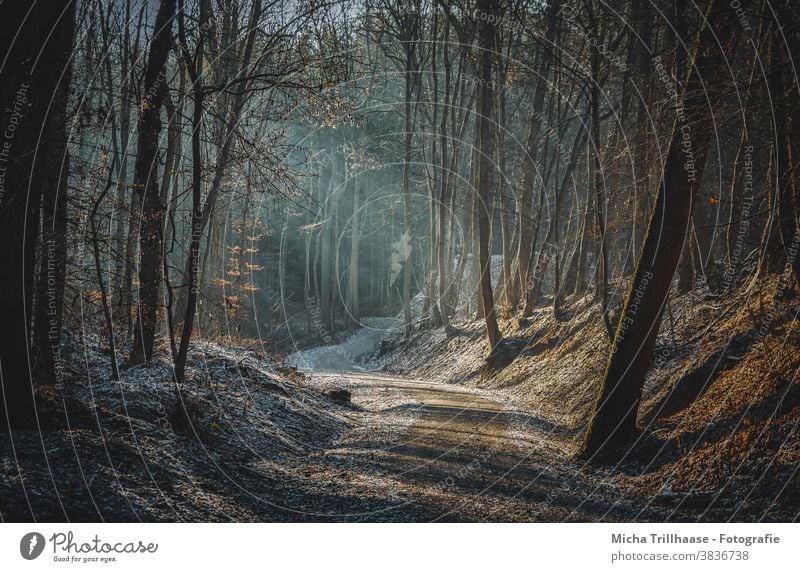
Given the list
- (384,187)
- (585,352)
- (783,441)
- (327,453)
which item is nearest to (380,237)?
(384,187)

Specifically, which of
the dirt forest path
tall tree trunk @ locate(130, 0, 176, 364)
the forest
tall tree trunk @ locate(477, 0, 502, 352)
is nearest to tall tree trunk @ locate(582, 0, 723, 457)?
the forest

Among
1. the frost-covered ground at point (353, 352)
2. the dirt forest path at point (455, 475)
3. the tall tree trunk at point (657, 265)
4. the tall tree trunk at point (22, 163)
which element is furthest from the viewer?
the frost-covered ground at point (353, 352)

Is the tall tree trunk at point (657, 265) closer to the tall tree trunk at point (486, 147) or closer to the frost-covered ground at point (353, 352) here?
the tall tree trunk at point (486, 147)

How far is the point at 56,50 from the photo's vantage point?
239 inches

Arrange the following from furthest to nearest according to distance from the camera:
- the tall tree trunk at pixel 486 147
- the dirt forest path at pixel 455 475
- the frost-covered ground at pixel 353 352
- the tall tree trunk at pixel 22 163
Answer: the frost-covered ground at pixel 353 352 → the tall tree trunk at pixel 486 147 → the dirt forest path at pixel 455 475 → the tall tree trunk at pixel 22 163

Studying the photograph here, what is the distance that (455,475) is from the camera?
292 inches

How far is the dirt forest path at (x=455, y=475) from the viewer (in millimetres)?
6031

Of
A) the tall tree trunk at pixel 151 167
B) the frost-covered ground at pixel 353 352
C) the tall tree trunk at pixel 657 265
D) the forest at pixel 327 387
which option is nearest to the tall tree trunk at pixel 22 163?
the forest at pixel 327 387

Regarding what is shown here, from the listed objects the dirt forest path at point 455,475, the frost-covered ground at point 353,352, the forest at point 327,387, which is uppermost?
the forest at point 327,387

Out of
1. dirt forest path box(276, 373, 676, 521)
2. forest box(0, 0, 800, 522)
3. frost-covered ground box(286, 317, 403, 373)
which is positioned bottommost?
frost-covered ground box(286, 317, 403, 373)

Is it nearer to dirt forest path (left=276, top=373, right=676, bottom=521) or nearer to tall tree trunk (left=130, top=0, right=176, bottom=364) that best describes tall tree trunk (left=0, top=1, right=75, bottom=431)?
tall tree trunk (left=130, top=0, right=176, bottom=364)

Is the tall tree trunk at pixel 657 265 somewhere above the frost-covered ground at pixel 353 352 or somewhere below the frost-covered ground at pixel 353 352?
above

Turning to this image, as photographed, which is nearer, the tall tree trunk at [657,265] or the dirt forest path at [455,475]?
the dirt forest path at [455,475]

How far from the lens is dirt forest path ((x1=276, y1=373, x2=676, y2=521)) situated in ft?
19.8
